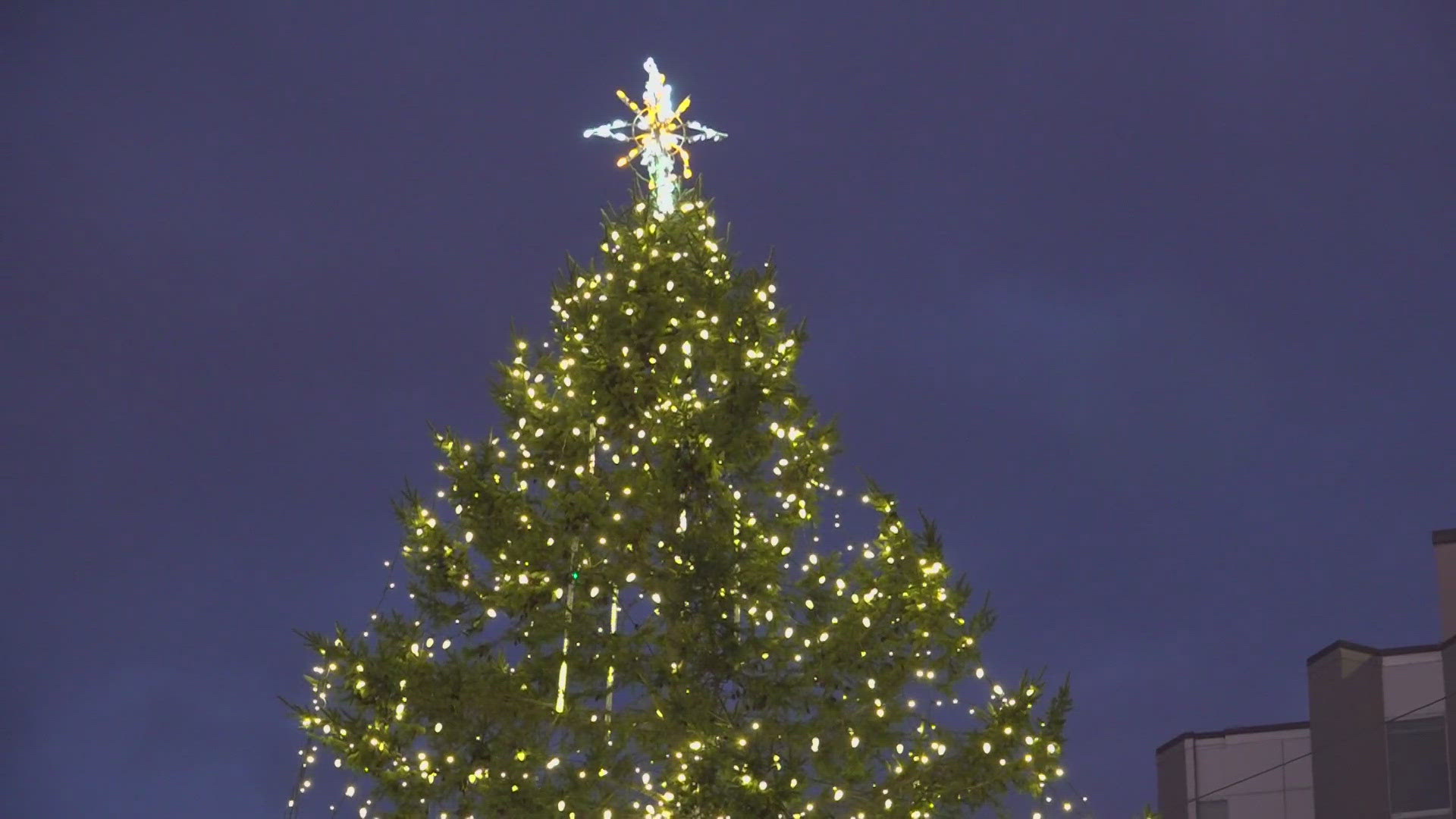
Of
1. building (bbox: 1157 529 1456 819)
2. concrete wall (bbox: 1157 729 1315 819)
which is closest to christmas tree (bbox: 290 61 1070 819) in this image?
building (bbox: 1157 529 1456 819)

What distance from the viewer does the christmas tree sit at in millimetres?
11734

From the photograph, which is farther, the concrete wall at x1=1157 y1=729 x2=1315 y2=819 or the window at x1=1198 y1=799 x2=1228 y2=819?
the window at x1=1198 y1=799 x2=1228 y2=819

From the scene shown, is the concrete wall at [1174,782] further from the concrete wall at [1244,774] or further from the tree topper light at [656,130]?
the tree topper light at [656,130]

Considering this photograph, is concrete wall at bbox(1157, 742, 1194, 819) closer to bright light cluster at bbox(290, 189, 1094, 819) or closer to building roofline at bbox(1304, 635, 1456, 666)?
building roofline at bbox(1304, 635, 1456, 666)

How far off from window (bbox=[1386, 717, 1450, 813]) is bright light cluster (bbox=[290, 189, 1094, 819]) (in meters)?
11.3

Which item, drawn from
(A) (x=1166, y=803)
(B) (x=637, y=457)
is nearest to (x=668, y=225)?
(B) (x=637, y=457)

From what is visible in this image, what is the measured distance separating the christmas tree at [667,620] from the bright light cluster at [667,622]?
0.7 inches

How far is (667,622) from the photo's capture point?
12.1m

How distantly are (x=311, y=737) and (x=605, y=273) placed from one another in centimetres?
416

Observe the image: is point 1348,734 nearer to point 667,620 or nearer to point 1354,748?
point 1354,748

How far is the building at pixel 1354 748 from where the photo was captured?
21094 mm

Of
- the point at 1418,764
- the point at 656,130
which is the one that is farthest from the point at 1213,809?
the point at 656,130

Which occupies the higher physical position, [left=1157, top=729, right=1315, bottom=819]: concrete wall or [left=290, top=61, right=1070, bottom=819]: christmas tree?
[left=1157, top=729, right=1315, bottom=819]: concrete wall

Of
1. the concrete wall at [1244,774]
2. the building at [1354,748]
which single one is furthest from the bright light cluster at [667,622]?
the concrete wall at [1244,774]
